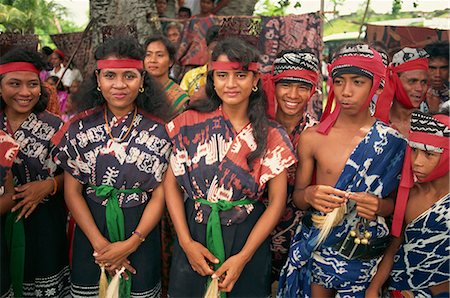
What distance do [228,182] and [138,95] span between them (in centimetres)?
88

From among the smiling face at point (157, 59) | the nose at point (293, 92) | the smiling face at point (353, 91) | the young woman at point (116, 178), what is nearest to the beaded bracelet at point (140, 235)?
the young woman at point (116, 178)

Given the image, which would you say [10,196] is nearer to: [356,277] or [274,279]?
[274,279]

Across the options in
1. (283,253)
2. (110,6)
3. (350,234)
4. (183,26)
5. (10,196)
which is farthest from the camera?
(183,26)

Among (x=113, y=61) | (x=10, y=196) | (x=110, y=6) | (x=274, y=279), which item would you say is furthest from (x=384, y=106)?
(x=110, y=6)

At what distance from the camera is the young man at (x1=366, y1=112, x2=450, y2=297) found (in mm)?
2316

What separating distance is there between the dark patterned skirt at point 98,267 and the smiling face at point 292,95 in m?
1.16

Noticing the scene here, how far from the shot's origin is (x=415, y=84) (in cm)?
349

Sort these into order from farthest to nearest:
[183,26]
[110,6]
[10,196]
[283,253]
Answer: [183,26]
[110,6]
[283,253]
[10,196]

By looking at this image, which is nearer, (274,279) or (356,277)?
(356,277)

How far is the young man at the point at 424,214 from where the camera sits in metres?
2.32

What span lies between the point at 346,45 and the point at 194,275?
1.66 m

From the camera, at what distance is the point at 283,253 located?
3.07m

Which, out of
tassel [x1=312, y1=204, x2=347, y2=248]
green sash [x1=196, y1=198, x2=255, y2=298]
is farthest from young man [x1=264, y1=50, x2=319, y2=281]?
green sash [x1=196, y1=198, x2=255, y2=298]

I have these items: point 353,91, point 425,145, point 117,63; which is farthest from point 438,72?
point 117,63
